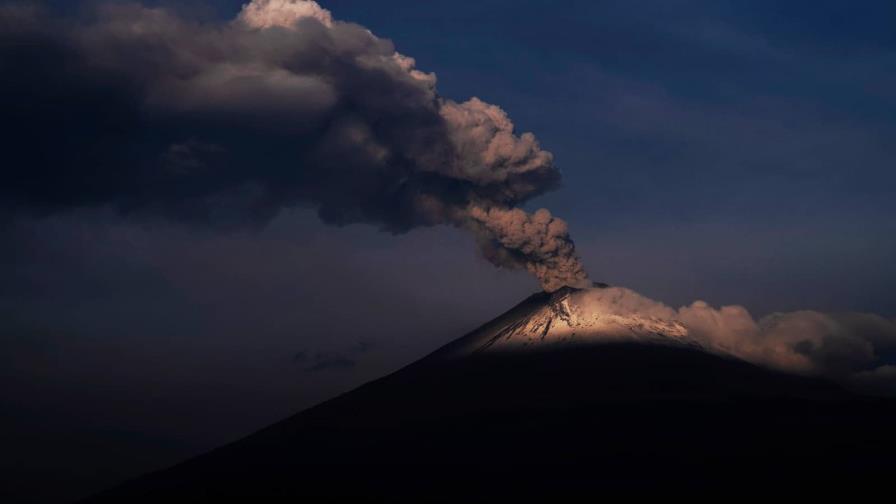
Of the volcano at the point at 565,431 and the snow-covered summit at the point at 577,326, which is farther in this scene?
the snow-covered summit at the point at 577,326

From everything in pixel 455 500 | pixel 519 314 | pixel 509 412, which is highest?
pixel 519 314

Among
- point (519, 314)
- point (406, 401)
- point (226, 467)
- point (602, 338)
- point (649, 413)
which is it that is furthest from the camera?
point (519, 314)

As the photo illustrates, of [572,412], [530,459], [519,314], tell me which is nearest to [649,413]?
[572,412]

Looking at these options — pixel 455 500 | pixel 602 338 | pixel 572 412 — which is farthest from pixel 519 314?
pixel 455 500

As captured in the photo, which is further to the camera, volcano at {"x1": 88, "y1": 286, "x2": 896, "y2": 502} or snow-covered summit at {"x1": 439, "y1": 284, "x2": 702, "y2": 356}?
snow-covered summit at {"x1": 439, "y1": 284, "x2": 702, "y2": 356}

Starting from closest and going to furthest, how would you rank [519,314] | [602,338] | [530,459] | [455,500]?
[455,500], [530,459], [602,338], [519,314]

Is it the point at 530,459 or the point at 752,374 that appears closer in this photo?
the point at 530,459

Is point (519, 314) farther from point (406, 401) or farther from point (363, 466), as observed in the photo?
point (363, 466)

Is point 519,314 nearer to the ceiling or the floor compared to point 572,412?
nearer to the ceiling
